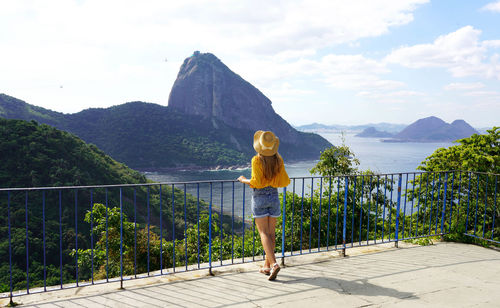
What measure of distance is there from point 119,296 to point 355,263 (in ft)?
8.57

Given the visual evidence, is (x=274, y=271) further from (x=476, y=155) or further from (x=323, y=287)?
(x=476, y=155)

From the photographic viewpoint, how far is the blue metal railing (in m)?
3.95

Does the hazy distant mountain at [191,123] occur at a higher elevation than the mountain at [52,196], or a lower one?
higher

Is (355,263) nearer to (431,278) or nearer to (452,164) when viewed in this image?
(431,278)

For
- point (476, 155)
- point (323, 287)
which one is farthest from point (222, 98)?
point (323, 287)

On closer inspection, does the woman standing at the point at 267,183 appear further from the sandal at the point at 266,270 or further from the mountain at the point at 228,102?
the mountain at the point at 228,102

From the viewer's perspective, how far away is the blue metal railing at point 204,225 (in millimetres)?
3953

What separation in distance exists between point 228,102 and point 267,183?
158073mm

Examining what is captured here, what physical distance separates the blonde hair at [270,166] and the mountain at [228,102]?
139580 mm

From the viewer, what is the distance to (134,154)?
93375 millimetres

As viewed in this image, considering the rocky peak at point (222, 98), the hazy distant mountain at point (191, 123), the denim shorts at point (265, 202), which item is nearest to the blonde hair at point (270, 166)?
the denim shorts at point (265, 202)

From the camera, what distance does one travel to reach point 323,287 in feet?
10.6

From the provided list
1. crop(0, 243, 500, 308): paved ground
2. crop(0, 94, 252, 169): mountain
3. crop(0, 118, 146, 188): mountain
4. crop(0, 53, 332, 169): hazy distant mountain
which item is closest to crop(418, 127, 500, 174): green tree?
crop(0, 243, 500, 308): paved ground

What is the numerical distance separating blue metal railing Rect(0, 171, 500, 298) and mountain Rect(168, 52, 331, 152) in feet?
347
